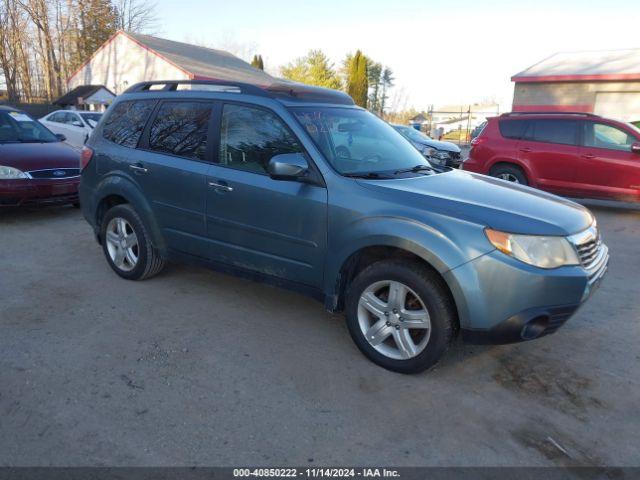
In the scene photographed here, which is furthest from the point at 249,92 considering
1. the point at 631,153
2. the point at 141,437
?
the point at 631,153

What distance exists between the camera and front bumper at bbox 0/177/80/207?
657 cm

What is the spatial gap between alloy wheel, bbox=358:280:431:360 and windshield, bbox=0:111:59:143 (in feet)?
22.5

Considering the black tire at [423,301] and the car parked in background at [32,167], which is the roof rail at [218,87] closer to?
the black tire at [423,301]

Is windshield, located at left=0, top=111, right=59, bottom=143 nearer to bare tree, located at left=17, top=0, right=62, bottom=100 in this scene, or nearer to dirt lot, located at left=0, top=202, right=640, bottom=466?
dirt lot, located at left=0, top=202, right=640, bottom=466

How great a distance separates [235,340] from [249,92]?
1.98 meters

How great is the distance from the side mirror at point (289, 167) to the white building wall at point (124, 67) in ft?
93.1

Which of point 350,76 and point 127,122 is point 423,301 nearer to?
point 127,122

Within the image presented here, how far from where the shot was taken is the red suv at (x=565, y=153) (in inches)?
332

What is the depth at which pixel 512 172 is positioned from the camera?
9.35 meters

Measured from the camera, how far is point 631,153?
27.4 ft

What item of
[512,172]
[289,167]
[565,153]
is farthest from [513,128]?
[289,167]

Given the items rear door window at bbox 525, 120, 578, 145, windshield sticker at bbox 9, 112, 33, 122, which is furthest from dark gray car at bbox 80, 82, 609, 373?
rear door window at bbox 525, 120, 578, 145

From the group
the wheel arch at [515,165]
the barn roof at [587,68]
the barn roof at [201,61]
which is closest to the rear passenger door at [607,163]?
the wheel arch at [515,165]

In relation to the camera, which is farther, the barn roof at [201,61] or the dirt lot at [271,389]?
the barn roof at [201,61]
